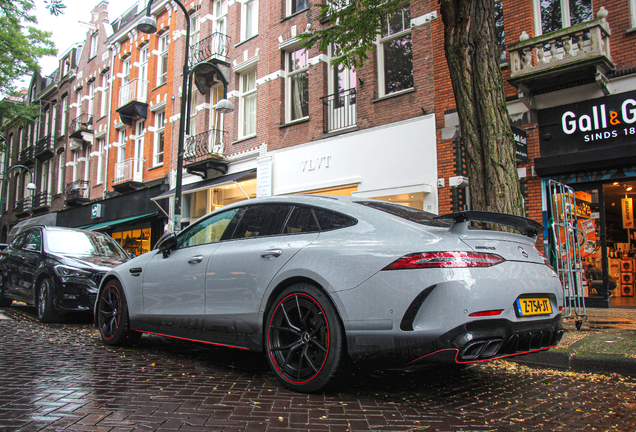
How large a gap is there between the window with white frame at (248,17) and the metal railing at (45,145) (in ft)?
68.1

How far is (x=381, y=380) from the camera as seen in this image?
3982 millimetres

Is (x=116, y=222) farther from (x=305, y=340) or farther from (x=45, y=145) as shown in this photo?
(x=305, y=340)

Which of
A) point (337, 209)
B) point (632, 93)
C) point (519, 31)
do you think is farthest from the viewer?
point (519, 31)

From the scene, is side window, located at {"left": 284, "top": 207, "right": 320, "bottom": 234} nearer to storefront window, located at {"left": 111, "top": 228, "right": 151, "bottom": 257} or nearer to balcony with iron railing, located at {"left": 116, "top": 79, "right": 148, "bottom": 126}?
storefront window, located at {"left": 111, "top": 228, "right": 151, "bottom": 257}

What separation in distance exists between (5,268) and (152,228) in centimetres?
1222

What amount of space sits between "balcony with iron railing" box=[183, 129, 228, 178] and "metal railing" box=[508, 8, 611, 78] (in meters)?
11.0

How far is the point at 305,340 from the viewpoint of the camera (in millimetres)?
3428

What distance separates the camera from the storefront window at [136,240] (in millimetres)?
22384

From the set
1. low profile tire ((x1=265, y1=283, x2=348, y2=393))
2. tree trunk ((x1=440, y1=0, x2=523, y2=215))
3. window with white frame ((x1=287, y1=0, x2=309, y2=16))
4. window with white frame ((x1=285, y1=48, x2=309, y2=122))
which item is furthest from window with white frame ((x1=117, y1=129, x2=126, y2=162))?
low profile tire ((x1=265, y1=283, x2=348, y2=393))

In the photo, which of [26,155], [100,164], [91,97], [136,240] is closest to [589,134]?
[136,240]

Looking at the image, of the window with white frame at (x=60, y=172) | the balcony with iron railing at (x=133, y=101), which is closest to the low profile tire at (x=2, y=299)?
the balcony with iron railing at (x=133, y=101)

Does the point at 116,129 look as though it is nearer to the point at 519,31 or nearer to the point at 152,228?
the point at 152,228

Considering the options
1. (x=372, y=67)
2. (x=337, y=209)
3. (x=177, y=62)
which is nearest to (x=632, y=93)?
(x=372, y=67)

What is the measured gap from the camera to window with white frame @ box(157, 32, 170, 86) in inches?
908
